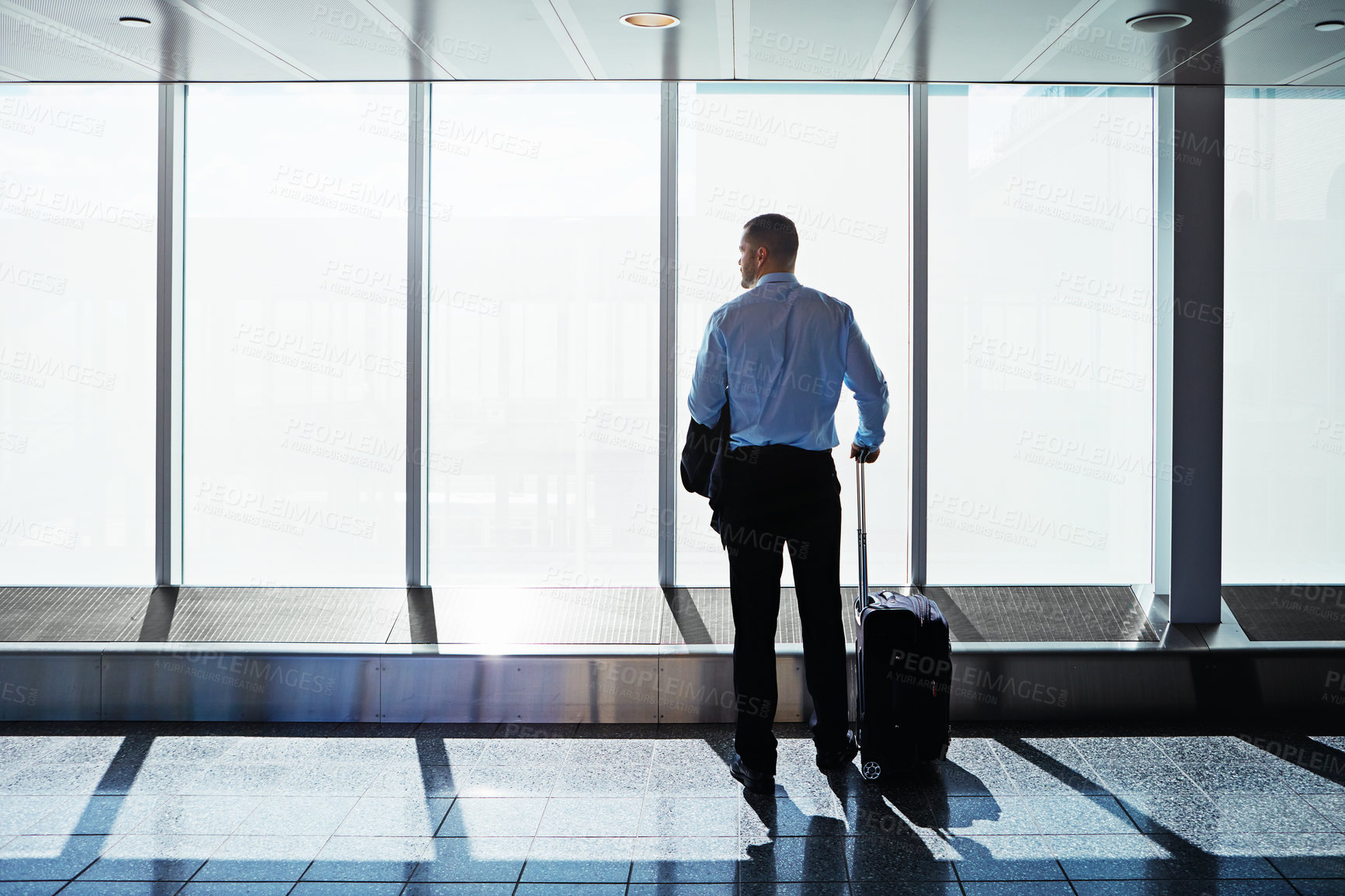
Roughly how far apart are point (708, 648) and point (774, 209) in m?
2.10

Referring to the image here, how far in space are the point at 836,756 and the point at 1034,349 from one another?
238cm

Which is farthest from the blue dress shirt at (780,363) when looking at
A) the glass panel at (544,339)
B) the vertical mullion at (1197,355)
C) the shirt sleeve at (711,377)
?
the vertical mullion at (1197,355)

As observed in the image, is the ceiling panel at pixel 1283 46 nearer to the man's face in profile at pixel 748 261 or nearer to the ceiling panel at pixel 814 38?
the ceiling panel at pixel 814 38

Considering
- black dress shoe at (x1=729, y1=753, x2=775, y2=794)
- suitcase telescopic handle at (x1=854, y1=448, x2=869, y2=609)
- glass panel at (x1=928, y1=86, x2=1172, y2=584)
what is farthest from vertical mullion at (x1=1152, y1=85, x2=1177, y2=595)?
black dress shoe at (x1=729, y1=753, x2=775, y2=794)

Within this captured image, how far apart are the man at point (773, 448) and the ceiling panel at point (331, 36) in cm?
148

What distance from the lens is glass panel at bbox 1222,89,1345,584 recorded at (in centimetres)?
470

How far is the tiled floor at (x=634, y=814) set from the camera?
2648mm

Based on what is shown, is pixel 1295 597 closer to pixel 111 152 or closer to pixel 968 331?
pixel 968 331

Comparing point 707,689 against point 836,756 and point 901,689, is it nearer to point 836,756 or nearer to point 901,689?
point 836,756

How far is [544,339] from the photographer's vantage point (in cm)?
483

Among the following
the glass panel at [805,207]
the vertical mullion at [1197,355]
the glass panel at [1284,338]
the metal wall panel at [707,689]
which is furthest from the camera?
the glass panel at [805,207]

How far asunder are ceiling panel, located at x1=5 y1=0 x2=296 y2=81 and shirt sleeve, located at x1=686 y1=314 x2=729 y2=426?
2014 millimetres

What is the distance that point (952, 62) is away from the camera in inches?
151

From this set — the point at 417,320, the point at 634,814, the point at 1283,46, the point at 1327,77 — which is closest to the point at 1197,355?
the point at 1327,77
